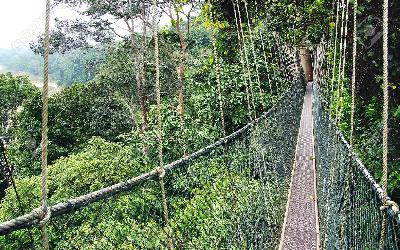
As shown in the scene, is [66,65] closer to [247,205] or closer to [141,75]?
[141,75]

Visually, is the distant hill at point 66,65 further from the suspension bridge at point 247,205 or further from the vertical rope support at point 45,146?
the vertical rope support at point 45,146

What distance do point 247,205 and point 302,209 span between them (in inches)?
31.0

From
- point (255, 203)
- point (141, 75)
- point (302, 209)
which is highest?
point (141, 75)

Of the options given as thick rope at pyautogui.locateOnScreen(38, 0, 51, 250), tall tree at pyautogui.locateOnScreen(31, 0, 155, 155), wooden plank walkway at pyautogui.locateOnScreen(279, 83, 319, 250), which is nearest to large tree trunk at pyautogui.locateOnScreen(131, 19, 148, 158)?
tall tree at pyautogui.locateOnScreen(31, 0, 155, 155)

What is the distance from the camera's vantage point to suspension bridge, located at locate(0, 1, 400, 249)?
54.1 inches

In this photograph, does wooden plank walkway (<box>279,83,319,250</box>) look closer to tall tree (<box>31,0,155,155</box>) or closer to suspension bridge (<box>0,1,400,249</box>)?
suspension bridge (<box>0,1,400,249</box>)

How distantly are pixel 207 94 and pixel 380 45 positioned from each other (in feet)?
10.7

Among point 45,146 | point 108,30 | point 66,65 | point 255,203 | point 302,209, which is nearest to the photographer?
point 45,146

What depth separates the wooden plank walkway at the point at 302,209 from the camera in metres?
2.71

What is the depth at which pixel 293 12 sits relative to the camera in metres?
4.19

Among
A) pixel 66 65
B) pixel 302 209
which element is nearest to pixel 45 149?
pixel 302 209

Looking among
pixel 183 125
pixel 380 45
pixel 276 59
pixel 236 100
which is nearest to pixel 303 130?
pixel 276 59

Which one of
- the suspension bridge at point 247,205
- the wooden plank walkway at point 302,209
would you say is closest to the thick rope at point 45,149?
the suspension bridge at point 247,205

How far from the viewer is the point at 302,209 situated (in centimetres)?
324
